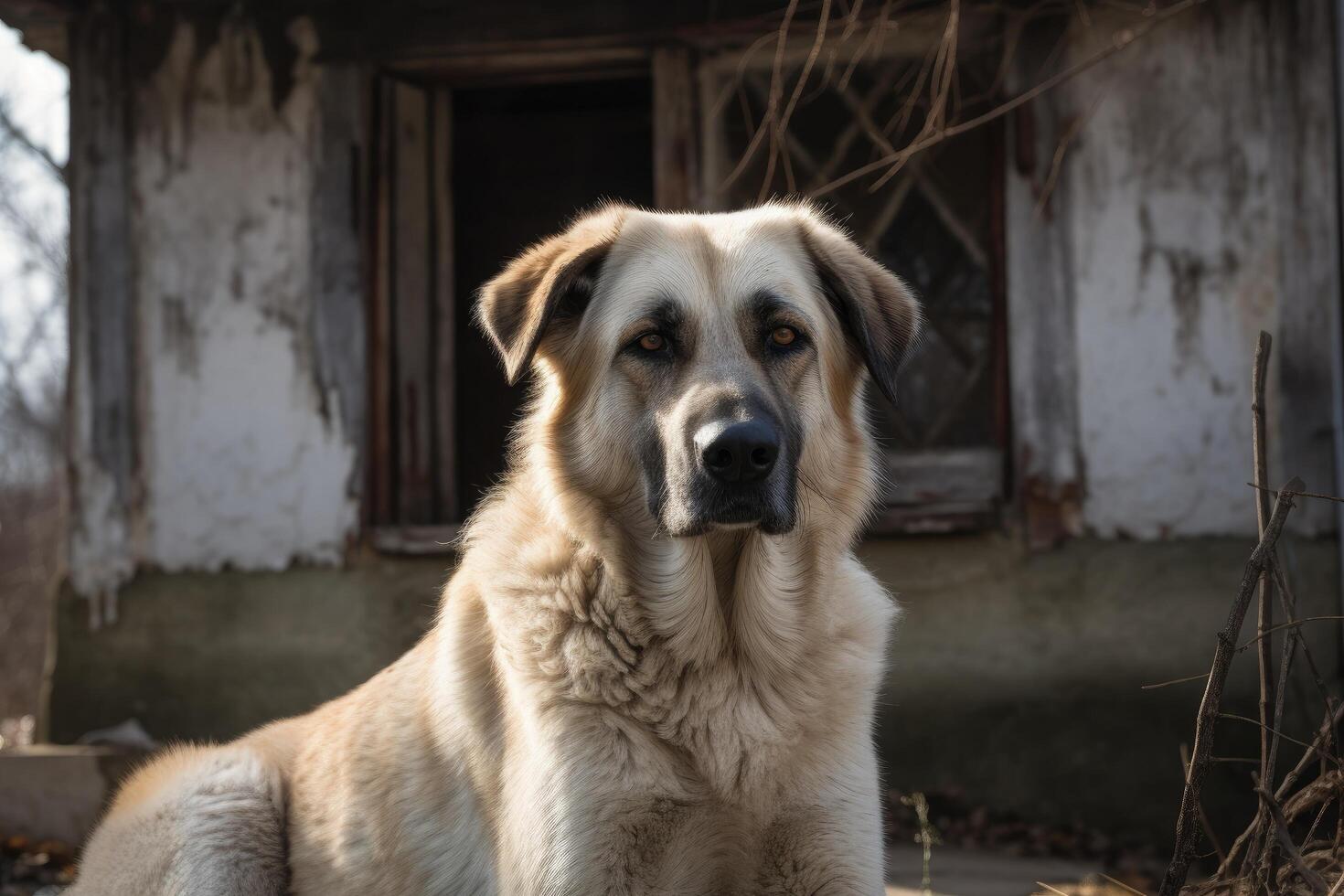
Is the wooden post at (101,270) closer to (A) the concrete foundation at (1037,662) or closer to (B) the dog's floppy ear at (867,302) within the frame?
(A) the concrete foundation at (1037,662)

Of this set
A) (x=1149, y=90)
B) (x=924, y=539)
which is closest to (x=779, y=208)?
(x=924, y=539)

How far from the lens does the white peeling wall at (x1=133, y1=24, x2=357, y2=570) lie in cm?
622

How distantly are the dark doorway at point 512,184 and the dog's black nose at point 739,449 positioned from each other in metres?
6.24

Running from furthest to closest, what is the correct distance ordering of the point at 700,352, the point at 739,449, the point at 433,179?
the point at 433,179
the point at 700,352
the point at 739,449

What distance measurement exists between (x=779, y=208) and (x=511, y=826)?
161 centimetres

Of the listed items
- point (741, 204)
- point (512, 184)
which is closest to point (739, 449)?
point (741, 204)

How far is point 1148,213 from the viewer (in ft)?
18.5

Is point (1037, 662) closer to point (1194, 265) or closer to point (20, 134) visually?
point (1194, 265)

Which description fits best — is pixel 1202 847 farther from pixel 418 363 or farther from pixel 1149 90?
pixel 418 363

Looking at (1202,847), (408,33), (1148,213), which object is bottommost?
(1202,847)

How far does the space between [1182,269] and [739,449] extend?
3884 mm

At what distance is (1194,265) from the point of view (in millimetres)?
5605

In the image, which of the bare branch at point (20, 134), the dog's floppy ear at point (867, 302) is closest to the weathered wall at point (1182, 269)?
the dog's floppy ear at point (867, 302)

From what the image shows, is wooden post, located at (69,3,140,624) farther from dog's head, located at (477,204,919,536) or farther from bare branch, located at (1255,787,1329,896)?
bare branch, located at (1255,787,1329,896)
